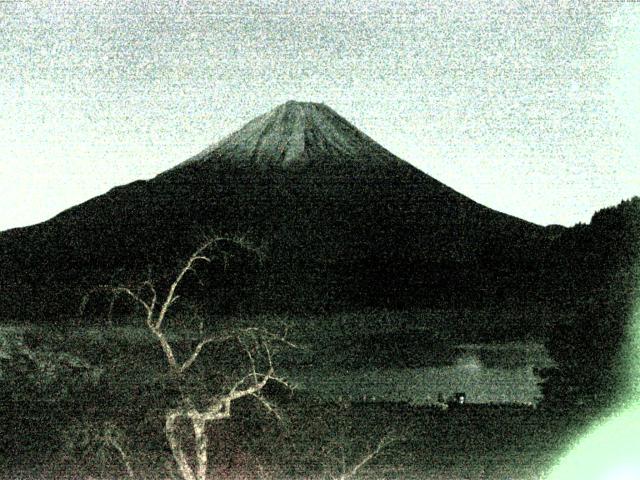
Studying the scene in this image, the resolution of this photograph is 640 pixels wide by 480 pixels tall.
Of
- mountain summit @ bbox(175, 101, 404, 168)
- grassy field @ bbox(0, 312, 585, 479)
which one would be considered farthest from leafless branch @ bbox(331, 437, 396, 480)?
mountain summit @ bbox(175, 101, 404, 168)

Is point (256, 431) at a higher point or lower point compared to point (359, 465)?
lower

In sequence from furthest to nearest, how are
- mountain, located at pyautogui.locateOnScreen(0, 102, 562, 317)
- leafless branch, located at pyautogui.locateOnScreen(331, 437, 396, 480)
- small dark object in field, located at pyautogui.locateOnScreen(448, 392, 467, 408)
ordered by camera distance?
mountain, located at pyautogui.locateOnScreen(0, 102, 562, 317)
small dark object in field, located at pyautogui.locateOnScreen(448, 392, 467, 408)
leafless branch, located at pyautogui.locateOnScreen(331, 437, 396, 480)

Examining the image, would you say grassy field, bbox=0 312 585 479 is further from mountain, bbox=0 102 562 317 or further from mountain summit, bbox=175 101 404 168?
mountain summit, bbox=175 101 404 168

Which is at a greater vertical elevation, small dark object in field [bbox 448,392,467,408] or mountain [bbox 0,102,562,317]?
mountain [bbox 0,102,562,317]

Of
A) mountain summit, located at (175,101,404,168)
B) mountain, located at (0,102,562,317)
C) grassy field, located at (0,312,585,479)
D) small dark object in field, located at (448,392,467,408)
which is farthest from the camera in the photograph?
mountain summit, located at (175,101,404,168)

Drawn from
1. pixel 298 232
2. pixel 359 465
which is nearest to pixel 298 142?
pixel 298 232

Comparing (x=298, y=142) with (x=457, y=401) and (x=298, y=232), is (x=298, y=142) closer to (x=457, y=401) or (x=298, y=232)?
(x=298, y=232)
